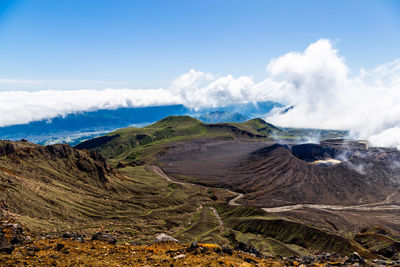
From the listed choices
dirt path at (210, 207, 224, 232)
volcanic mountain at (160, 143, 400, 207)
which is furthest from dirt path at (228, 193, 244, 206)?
dirt path at (210, 207, 224, 232)

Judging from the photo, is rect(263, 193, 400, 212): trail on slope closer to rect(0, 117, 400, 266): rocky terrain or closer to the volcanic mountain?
rect(0, 117, 400, 266): rocky terrain

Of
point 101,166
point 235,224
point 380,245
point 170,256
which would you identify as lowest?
point 235,224

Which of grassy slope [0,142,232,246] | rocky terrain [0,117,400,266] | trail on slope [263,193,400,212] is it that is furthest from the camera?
trail on slope [263,193,400,212]

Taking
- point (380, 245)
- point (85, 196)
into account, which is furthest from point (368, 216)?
point (85, 196)

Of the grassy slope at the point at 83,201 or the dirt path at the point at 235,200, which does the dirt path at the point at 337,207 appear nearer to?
the dirt path at the point at 235,200

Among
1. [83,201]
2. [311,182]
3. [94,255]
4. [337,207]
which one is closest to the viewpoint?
[94,255]

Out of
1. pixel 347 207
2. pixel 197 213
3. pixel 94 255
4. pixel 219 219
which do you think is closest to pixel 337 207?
pixel 347 207

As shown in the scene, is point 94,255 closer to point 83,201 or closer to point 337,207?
point 83,201

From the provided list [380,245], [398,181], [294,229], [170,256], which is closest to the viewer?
[170,256]

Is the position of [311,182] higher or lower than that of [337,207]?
higher

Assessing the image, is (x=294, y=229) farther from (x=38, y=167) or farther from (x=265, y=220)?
(x=38, y=167)

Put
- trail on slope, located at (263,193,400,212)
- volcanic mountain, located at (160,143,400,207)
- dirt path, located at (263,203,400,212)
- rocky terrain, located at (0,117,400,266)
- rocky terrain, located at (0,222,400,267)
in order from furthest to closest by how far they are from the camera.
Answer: volcanic mountain, located at (160,143,400,207) → trail on slope, located at (263,193,400,212) → dirt path, located at (263,203,400,212) → rocky terrain, located at (0,117,400,266) → rocky terrain, located at (0,222,400,267)
